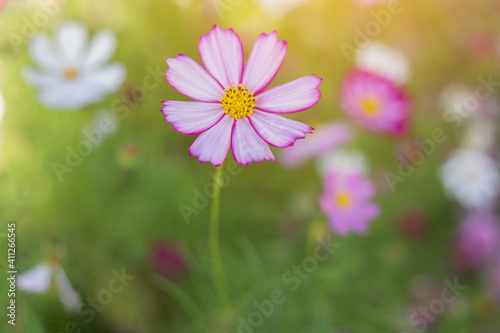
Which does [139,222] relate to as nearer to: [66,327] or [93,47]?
[66,327]

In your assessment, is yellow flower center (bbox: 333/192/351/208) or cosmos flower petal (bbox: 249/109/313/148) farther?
yellow flower center (bbox: 333/192/351/208)

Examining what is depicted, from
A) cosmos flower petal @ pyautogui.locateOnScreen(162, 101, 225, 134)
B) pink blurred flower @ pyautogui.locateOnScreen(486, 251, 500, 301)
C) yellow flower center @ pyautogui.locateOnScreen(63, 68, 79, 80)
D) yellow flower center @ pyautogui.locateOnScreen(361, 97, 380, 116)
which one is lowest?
cosmos flower petal @ pyautogui.locateOnScreen(162, 101, 225, 134)

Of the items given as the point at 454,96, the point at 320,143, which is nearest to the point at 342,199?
the point at 320,143

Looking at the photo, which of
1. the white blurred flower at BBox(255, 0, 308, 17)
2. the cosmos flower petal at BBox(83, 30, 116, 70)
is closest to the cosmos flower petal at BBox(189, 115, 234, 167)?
the cosmos flower petal at BBox(83, 30, 116, 70)

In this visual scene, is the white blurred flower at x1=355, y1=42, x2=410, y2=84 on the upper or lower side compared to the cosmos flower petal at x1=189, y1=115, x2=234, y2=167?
upper

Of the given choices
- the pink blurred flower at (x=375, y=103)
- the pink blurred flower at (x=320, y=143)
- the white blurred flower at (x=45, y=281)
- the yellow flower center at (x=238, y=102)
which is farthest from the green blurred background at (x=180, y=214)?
the yellow flower center at (x=238, y=102)

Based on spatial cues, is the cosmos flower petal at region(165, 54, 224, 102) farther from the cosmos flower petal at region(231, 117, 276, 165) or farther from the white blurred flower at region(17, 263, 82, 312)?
the white blurred flower at region(17, 263, 82, 312)

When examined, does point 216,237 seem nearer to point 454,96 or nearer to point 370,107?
point 370,107
